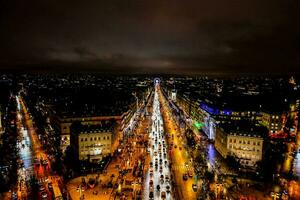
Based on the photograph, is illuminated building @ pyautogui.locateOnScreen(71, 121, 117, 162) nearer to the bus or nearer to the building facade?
the bus

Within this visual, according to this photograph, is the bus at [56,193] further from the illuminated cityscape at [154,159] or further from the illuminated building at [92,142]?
the illuminated building at [92,142]

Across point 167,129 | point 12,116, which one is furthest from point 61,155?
point 12,116

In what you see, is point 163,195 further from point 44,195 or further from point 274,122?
point 274,122

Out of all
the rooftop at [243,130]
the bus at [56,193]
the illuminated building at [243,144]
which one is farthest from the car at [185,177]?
the bus at [56,193]

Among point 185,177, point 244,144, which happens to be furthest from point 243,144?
point 185,177

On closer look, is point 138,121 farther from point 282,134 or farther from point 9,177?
point 9,177
